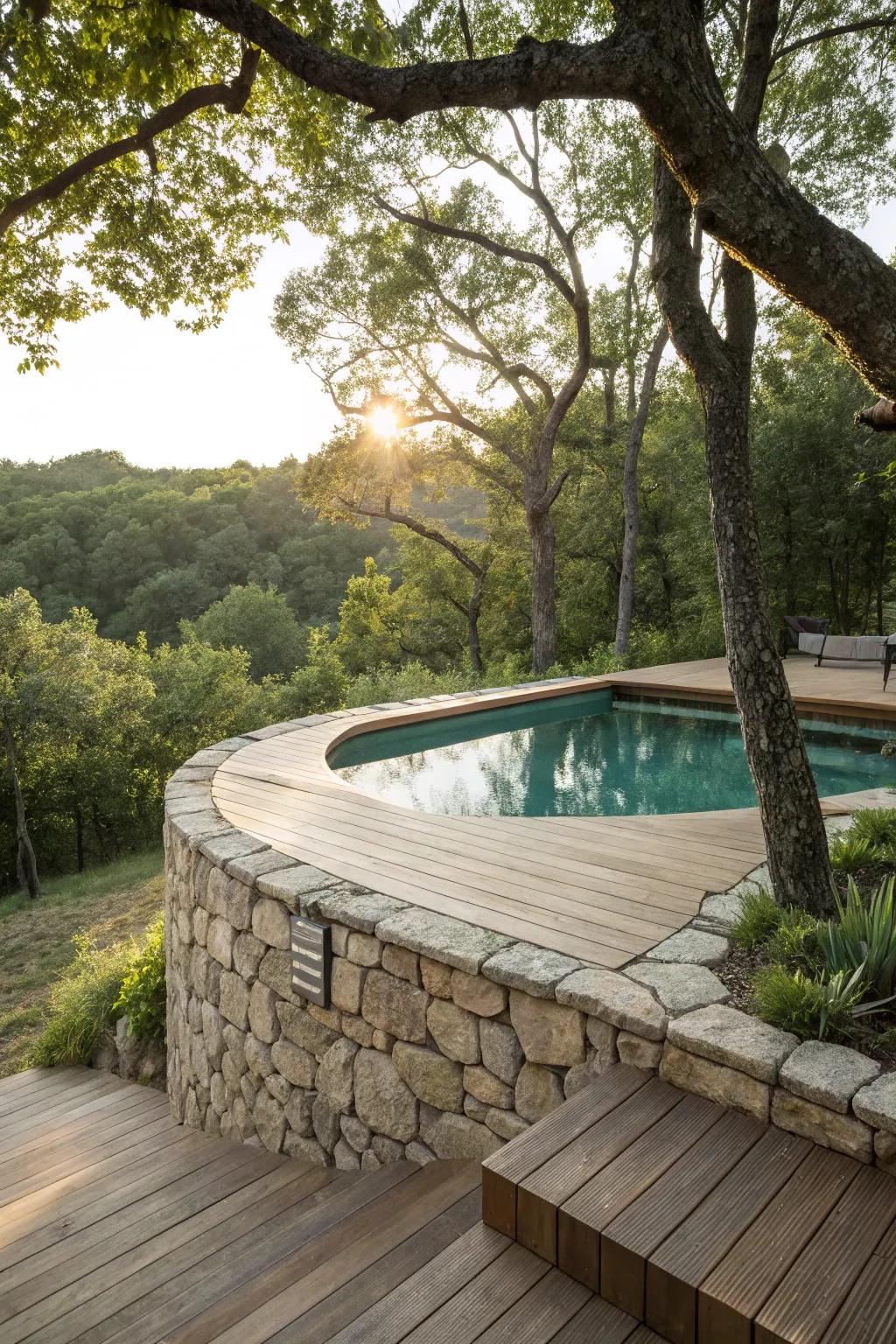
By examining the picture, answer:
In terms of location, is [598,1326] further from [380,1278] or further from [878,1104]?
[878,1104]

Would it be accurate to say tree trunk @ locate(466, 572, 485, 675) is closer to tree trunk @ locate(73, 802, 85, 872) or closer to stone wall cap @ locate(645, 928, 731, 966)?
tree trunk @ locate(73, 802, 85, 872)

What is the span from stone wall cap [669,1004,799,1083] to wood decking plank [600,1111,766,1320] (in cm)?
15

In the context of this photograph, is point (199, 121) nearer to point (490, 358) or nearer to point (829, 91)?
point (490, 358)

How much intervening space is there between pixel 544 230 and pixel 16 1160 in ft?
41.2

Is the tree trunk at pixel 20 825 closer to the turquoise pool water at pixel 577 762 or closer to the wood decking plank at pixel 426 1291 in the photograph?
the turquoise pool water at pixel 577 762

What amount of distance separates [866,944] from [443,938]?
1.26m

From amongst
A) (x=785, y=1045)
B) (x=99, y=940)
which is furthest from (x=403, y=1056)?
(x=99, y=940)

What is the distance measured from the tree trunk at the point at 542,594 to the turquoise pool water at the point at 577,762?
3.84 metres

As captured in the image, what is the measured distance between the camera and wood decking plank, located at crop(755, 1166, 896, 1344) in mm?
1261

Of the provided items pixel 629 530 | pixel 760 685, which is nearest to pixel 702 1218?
pixel 760 685

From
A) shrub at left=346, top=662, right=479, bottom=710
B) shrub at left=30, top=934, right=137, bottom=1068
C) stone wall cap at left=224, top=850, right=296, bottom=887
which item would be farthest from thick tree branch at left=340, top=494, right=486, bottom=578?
stone wall cap at left=224, top=850, right=296, bottom=887

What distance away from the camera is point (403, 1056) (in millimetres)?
2520

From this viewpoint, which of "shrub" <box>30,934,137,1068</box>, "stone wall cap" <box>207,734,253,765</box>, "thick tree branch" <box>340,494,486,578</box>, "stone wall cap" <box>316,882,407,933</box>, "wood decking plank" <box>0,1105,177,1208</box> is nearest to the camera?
"stone wall cap" <box>316,882,407,933</box>

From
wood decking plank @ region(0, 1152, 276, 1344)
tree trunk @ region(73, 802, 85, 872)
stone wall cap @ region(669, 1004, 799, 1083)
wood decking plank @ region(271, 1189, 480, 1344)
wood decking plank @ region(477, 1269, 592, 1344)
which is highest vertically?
stone wall cap @ region(669, 1004, 799, 1083)
